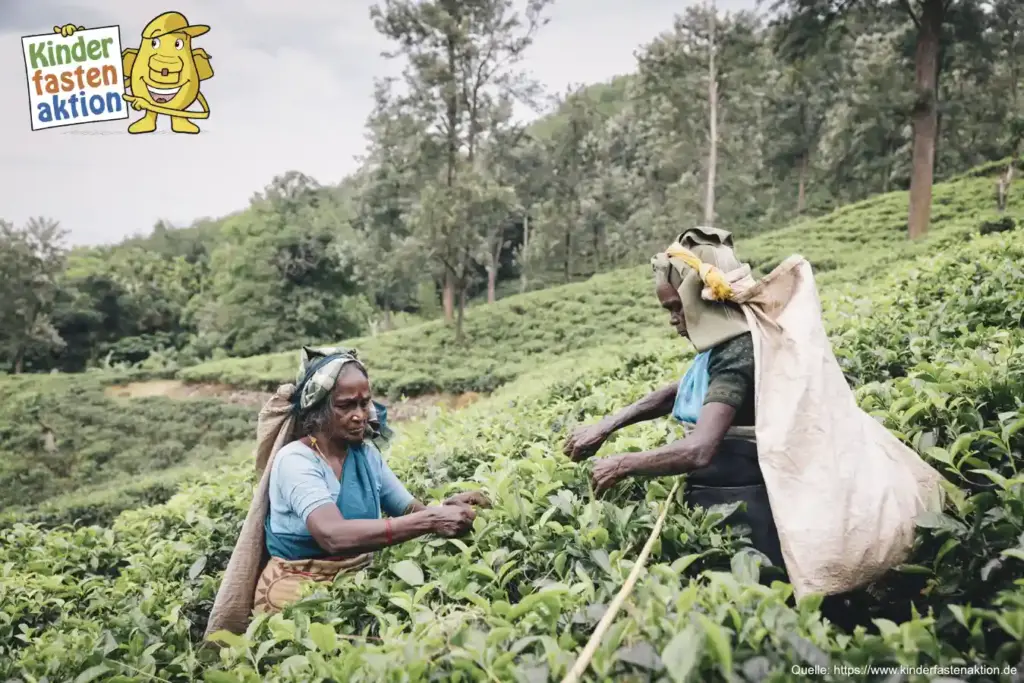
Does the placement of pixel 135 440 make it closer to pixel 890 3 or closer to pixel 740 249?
pixel 740 249

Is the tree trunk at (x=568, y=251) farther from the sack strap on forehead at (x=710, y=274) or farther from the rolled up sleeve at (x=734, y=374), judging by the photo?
the rolled up sleeve at (x=734, y=374)

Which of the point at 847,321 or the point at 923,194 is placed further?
the point at 923,194

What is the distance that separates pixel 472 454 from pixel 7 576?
2.39m

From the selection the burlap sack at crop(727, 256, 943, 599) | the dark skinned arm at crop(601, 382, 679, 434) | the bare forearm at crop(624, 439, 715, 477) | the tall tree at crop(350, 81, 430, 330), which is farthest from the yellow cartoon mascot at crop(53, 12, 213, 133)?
the tall tree at crop(350, 81, 430, 330)

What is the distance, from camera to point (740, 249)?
20.3 m

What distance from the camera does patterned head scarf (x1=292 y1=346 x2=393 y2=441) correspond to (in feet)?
8.87

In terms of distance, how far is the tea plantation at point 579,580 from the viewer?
1359mm

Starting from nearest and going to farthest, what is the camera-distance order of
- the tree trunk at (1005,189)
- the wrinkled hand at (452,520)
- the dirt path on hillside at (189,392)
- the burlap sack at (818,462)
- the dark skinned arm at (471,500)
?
the burlap sack at (818,462) < the wrinkled hand at (452,520) < the dark skinned arm at (471,500) < the tree trunk at (1005,189) < the dirt path on hillside at (189,392)

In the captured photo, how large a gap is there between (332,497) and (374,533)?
1.19ft

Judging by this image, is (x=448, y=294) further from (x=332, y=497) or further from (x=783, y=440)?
(x=783, y=440)

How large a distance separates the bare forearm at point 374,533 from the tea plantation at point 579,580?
75 mm

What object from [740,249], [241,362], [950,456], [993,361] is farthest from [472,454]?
[241,362]

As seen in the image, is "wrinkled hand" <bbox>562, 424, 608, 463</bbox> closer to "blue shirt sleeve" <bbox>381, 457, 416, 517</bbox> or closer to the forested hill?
"blue shirt sleeve" <bbox>381, 457, 416, 517</bbox>

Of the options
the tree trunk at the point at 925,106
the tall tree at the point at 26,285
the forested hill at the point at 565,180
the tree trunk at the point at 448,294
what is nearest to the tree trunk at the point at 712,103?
the forested hill at the point at 565,180
